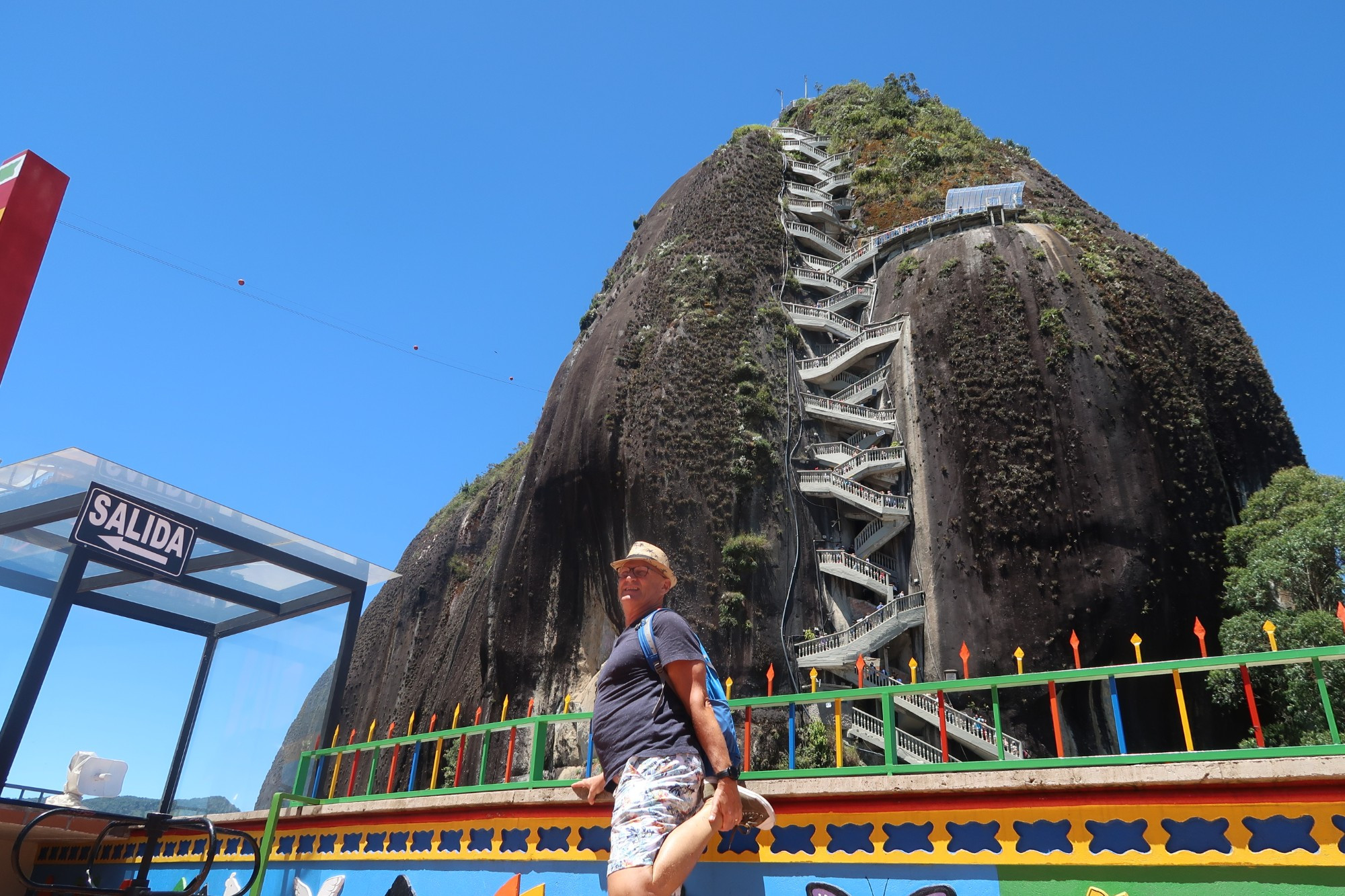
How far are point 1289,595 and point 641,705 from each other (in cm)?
2305

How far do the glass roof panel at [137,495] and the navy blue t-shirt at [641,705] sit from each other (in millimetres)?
6343

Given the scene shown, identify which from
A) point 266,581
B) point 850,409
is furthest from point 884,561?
point 266,581

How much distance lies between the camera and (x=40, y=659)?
7512mm

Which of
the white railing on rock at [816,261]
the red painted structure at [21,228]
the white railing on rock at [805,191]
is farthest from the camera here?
the white railing on rock at [805,191]

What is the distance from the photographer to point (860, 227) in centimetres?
3906

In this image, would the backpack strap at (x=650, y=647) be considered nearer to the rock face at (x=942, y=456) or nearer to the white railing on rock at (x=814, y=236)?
the rock face at (x=942, y=456)

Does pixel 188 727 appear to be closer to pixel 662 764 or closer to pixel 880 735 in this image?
pixel 662 764

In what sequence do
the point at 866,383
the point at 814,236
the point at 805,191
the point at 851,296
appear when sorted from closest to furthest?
the point at 866,383 < the point at 851,296 < the point at 814,236 < the point at 805,191

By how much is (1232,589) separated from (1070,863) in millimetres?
22631

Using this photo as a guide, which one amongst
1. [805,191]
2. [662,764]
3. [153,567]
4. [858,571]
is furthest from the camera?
[805,191]

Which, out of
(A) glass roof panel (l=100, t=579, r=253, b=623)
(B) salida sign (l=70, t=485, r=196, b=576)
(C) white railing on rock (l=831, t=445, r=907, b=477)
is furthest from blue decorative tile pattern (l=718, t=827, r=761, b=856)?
(C) white railing on rock (l=831, t=445, r=907, b=477)

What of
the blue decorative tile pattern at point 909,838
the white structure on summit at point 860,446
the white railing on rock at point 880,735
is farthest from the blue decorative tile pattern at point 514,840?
the white structure on summit at point 860,446

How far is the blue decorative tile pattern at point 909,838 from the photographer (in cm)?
434

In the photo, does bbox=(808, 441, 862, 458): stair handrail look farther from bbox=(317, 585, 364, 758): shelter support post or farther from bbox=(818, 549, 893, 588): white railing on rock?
bbox=(317, 585, 364, 758): shelter support post
